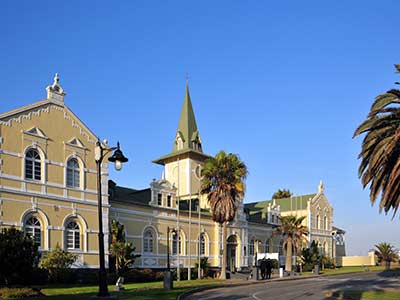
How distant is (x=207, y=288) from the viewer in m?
34.6

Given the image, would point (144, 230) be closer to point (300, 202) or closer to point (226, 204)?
point (226, 204)

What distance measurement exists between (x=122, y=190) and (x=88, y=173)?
11.3 m

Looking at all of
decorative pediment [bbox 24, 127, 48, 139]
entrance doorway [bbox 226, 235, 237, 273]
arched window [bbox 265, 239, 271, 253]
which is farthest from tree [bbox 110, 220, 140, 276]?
arched window [bbox 265, 239, 271, 253]

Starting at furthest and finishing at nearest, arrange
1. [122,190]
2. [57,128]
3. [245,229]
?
[245,229]
[122,190]
[57,128]

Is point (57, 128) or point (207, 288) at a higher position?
point (57, 128)

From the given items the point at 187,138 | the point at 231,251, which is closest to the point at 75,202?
the point at 231,251

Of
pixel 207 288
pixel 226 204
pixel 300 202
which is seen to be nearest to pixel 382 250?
pixel 300 202

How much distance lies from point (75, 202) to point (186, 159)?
25.0m

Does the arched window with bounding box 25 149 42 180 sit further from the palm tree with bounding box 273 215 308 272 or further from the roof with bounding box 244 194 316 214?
the roof with bounding box 244 194 316 214

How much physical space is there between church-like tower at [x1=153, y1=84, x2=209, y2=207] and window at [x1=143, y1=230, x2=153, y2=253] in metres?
12.0

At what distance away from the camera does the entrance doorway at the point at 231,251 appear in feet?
188

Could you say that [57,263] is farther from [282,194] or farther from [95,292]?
[282,194]

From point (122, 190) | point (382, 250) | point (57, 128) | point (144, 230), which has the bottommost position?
point (382, 250)

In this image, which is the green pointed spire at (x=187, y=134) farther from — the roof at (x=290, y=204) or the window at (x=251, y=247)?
the roof at (x=290, y=204)
